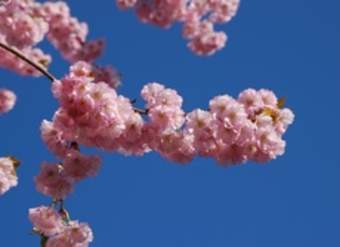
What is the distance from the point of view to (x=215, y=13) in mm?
15789

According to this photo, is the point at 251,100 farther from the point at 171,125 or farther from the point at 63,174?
the point at 63,174

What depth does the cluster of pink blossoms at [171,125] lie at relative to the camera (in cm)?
646

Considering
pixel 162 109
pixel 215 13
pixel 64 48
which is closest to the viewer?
pixel 162 109

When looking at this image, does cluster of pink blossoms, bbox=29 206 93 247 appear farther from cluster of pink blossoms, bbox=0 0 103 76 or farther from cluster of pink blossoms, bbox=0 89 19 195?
cluster of pink blossoms, bbox=0 0 103 76

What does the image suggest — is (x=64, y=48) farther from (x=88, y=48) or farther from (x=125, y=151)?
(x=125, y=151)

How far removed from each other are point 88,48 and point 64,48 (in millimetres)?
497

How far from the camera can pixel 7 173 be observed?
7.25m

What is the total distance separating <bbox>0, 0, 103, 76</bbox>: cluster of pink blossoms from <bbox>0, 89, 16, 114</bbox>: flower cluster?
556 mm

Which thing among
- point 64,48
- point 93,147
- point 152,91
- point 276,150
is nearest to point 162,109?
point 152,91

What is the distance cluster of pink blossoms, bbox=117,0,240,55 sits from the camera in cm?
1462

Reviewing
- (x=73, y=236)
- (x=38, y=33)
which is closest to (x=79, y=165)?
(x=73, y=236)

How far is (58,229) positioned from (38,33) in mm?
3290

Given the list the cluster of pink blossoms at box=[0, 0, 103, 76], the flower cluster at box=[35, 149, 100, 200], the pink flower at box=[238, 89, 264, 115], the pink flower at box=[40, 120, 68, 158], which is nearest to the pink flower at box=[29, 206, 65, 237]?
the flower cluster at box=[35, 149, 100, 200]

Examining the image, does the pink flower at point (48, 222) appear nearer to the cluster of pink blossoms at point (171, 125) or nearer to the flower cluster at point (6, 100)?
the cluster of pink blossoms at point (171, 125)
